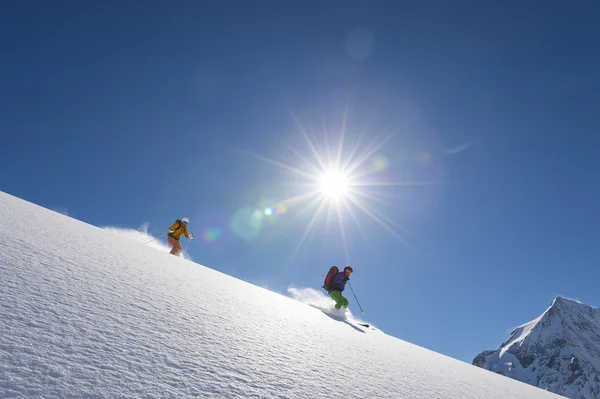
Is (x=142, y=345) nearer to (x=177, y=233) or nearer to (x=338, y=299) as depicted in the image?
(x=338, y=299)

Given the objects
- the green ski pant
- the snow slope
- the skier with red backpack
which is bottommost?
the snow slope

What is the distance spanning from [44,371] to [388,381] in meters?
2.59

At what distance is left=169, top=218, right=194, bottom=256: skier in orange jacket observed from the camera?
13405 millimetres

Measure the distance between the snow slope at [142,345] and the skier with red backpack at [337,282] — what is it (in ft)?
24.0

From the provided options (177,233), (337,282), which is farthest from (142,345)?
(177,233)

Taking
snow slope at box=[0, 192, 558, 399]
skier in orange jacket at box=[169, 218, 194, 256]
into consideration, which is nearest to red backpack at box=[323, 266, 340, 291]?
skier in orange jacket at box=[169, 218, 194, 256]

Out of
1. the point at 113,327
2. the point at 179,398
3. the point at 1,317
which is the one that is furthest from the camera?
the point at 113,327

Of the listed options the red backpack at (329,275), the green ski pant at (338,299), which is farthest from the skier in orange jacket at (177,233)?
the green ski pant at (338,299)

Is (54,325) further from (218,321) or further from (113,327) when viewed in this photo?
(218,321)

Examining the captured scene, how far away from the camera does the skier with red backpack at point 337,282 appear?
36.5ft

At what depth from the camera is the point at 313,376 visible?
231cm

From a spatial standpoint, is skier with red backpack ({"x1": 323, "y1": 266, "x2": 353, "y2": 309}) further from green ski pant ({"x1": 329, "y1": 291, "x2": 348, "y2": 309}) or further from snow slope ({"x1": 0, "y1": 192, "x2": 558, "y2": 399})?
snow slope ({"x1": 0, "y1": 192, "x2": 558, "y2": 399})

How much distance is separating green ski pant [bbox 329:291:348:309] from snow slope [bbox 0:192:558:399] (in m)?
7.07

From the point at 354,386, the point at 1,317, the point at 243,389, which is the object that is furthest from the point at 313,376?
the point at 1,317
